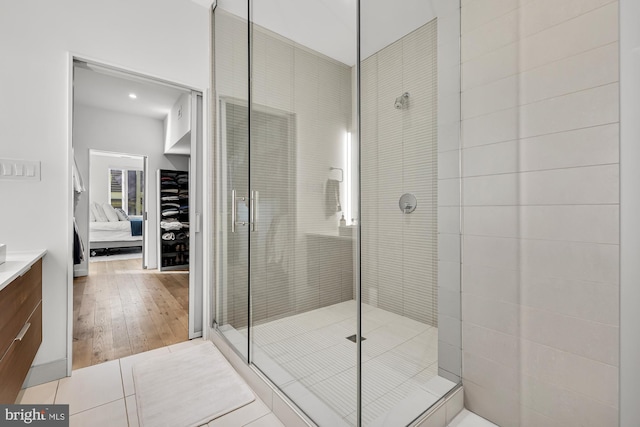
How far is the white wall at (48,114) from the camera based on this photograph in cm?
180

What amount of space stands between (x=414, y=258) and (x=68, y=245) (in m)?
2.12

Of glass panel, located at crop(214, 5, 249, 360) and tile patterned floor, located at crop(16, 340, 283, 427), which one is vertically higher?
glass panel, located at crop(214, 5, 249, 360)

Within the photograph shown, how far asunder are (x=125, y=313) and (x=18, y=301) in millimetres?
1878

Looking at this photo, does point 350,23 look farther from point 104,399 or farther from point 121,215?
point 121,215

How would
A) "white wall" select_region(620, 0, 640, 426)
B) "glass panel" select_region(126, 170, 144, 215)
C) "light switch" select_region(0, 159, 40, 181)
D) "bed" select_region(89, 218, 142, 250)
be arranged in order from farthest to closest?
1. "glass panel" select_region(126, 170, 144, 215)
2. "bed" select_region(89, 218, 142, 250)
3. "light switch" select_region(0, 159, 40, 181)
4. "white wall" select_region(620, 0, 640, 426)

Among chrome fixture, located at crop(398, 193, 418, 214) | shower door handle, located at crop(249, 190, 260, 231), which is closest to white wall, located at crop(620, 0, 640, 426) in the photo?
chrome fixture, located at crop(398, 193, 418, 214)

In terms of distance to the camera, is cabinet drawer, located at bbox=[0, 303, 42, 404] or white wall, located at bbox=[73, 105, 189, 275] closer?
cabinet drawer, located at bbox=[0, 303, 42, 404]

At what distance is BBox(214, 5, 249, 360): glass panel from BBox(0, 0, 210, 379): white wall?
69 cm

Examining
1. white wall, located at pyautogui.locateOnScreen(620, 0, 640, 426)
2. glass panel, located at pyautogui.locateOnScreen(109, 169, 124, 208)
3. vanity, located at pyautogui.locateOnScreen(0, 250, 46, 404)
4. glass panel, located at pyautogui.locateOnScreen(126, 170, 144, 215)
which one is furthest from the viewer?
glass panel, located at pyautogui.locateOnScreen(126, 170, 144, 215)

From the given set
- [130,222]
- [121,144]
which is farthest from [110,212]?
[121,144]

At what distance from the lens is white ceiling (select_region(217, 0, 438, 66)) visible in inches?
47.5

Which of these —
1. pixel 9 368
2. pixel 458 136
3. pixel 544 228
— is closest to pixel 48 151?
pixel 9 368

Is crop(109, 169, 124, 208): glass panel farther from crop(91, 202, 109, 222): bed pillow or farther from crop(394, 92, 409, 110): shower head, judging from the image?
crop(394, 92, 409, 110): shower head

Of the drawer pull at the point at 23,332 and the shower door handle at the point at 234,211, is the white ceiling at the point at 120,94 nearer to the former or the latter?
the shower door handle at the point at 234,211
